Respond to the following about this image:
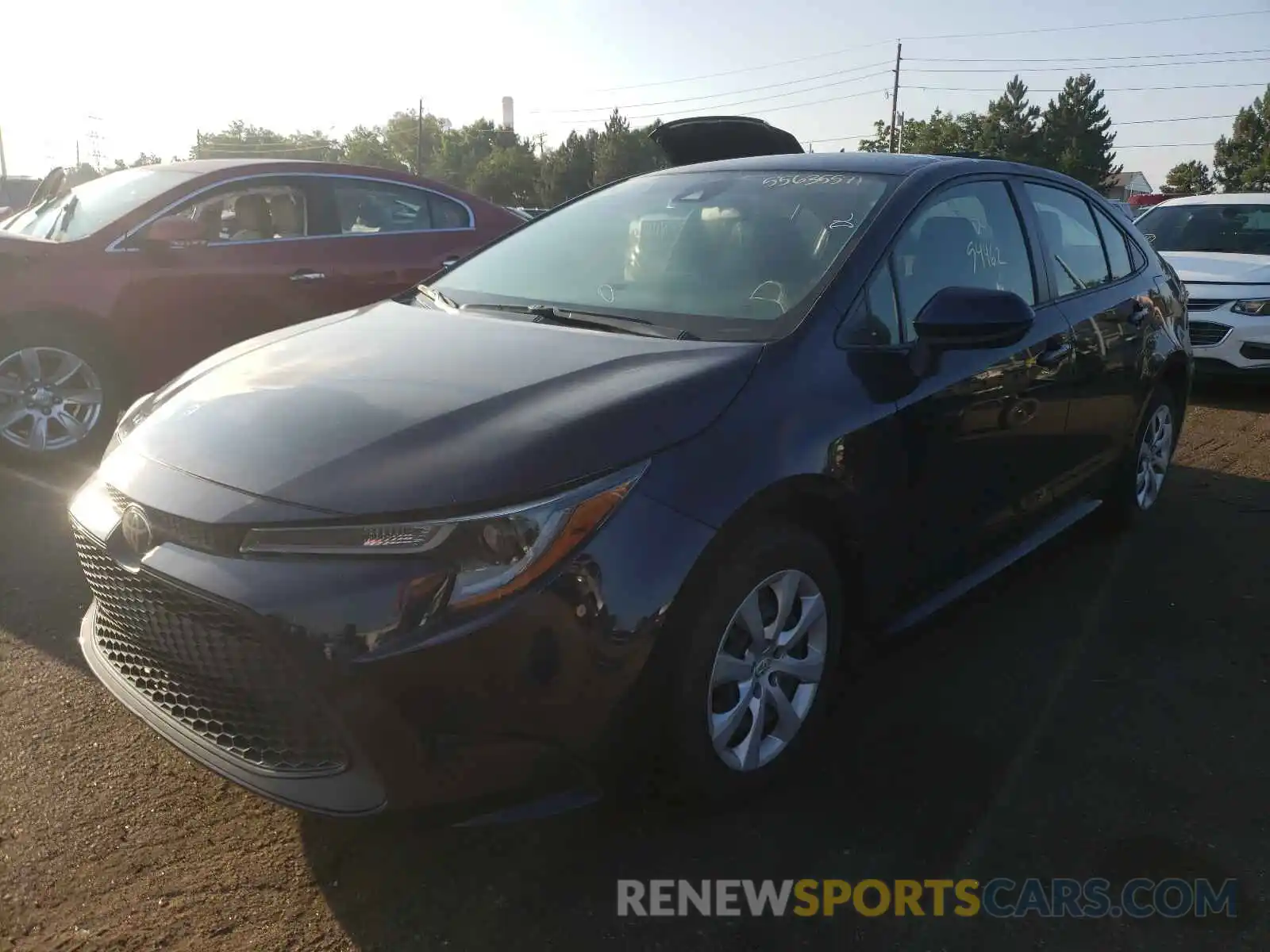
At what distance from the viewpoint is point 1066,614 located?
396cm

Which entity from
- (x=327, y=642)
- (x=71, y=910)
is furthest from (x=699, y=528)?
(x=71, y=910)

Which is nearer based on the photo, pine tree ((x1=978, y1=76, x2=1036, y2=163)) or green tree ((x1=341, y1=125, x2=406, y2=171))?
pine tree ((x1=978, y1=76, x2=1036, y2=163))

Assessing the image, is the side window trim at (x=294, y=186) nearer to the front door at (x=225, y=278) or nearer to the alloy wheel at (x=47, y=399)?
the front door at (x=225, y=278)

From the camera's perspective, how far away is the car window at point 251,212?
5.96 meters

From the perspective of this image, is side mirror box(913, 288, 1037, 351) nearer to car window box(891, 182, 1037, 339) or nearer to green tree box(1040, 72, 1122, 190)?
car window box(891, 182, 1037, 339)

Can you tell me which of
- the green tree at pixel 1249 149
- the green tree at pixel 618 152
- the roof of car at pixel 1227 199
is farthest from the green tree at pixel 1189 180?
the roof of car at pixel 1227 199

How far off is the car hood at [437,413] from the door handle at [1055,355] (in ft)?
4.58

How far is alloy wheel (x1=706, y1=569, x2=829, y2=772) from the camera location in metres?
2.42

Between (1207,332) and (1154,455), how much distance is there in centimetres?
377

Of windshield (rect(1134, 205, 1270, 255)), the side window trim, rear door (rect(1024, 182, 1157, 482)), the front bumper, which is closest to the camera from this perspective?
the front bumper

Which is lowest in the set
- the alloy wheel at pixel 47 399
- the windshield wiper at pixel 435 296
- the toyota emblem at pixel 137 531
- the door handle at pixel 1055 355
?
the alloy wheel at pixel 47 399

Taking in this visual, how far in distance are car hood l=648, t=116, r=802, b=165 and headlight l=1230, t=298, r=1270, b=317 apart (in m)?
4.15

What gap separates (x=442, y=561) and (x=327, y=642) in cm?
26

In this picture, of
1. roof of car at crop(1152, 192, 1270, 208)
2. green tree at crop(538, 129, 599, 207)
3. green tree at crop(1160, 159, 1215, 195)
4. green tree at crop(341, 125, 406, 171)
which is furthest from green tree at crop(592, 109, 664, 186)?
roof of car at crop(1152, 192, 1270, 208)
